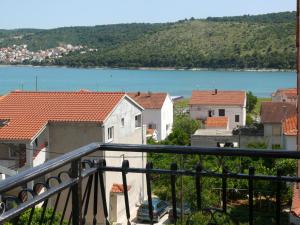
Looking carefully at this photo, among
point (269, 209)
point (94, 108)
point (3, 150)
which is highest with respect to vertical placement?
point (94, 108)

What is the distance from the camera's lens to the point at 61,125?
2116 cm

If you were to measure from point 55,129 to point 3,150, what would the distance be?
7.14 feet

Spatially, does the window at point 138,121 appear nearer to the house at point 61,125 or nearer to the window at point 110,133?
the house at point 61,125

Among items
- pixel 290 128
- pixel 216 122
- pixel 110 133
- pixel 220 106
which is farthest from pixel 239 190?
pixel 220 106

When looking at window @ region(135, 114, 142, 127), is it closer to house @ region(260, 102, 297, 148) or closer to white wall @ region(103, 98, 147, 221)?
white wall @ region(103, 98, 147, 221)

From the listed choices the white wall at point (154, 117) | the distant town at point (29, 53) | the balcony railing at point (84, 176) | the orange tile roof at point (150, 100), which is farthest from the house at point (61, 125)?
the distant town at point (29, 53)

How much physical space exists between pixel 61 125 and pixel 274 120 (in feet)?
56.5

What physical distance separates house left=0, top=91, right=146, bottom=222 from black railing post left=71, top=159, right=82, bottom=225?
15963mm

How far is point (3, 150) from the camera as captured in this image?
20.2 m

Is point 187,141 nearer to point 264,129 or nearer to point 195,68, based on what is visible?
point 264,129

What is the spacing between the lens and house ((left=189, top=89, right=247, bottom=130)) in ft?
159

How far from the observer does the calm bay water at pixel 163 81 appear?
346 ft

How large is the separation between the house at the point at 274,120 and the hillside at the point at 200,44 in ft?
285

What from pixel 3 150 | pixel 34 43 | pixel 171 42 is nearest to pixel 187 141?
pixel 3 150
